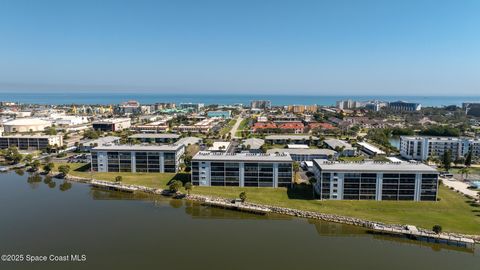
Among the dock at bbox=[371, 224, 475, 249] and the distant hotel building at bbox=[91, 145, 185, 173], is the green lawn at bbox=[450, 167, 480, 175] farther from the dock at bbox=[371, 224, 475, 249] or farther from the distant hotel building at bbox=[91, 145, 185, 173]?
the distant hotel building at bbox=[91, 145, 185, 173]

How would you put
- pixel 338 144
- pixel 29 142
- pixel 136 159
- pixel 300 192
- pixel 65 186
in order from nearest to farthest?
pixel 300 192 < pixel 65 186 < pixel 136 159 < pixel 338 144 < pixel 29 142

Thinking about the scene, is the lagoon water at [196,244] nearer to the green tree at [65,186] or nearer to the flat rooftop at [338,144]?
the green tree at [65,186]

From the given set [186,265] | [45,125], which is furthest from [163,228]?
[45,125]

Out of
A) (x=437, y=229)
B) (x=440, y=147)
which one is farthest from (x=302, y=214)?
(x=440, y=147)

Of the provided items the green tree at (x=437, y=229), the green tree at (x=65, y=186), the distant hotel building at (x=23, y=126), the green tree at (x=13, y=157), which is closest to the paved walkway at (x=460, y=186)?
the green tree at (x=437, y=229)

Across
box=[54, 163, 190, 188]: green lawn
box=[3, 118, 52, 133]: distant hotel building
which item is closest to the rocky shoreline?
box=[54, 163, 190, 188]: green lawn

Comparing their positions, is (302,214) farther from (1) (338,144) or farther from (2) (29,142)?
(2) (29,142)

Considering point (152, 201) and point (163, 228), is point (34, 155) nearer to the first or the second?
point (152, 201)

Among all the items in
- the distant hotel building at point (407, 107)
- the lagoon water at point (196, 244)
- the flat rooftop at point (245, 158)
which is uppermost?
the distant hotel building at point (407, 107)
